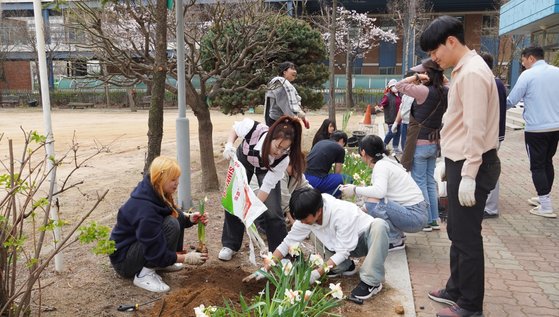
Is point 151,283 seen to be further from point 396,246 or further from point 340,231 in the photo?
point 396,246

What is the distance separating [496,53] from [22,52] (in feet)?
103

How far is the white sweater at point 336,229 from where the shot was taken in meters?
3.35

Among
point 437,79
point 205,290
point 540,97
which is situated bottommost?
point 205,290

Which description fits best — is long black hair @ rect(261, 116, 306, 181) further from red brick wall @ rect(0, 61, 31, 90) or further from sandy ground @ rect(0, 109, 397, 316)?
red brick wall @ rect(0, 61, 31, 90)

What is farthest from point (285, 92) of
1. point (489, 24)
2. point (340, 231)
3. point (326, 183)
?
point (489, 24)

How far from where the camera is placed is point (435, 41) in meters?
2.97

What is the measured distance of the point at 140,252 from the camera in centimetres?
330

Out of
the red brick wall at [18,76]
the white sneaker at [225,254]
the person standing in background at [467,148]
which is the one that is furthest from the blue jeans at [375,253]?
the red brick wall at [18,76]

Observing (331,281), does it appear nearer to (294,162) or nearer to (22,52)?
(294,162)

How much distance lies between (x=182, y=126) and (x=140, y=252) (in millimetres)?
1923

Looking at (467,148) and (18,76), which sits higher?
(18,76)

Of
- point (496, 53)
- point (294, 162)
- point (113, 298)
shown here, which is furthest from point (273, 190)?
point (496, 53)

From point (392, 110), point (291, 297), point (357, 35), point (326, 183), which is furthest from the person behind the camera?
point (357, 35)

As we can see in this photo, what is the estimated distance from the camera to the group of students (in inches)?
111
